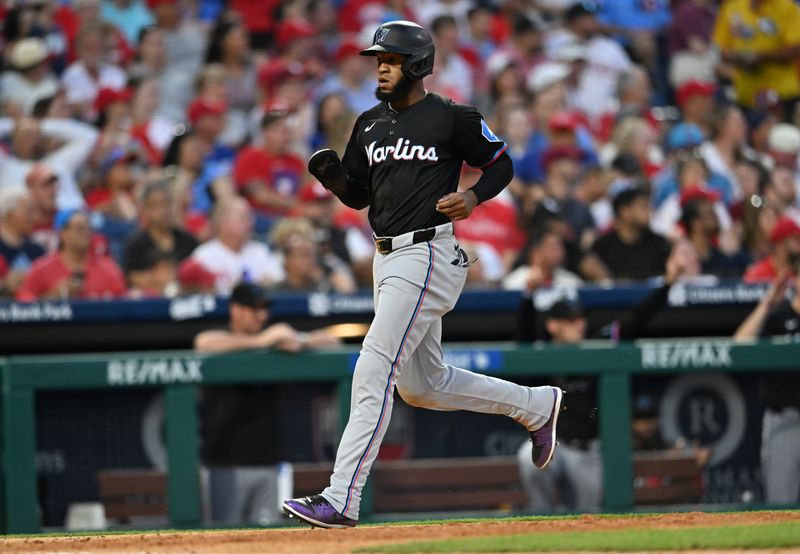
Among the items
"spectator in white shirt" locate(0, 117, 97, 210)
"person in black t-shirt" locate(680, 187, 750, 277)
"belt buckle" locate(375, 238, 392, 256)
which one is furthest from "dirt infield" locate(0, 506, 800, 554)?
"spectator in white shirt" locate(0, 117, 97, 210)

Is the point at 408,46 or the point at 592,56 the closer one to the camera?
the point at 408,46

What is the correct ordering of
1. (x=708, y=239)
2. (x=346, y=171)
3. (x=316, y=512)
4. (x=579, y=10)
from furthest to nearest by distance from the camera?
(x=579, y=10) → (x=708, y=239) → (x=346, y=171) → (x=316, y=512)

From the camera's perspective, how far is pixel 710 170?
448 inches

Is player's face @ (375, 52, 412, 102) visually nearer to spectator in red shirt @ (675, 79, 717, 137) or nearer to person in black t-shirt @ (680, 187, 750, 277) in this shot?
person in black t-shirt @ (680, 187, 750, 277)

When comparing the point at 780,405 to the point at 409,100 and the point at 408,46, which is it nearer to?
the point at 409,100

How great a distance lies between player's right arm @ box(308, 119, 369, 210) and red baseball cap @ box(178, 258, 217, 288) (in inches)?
127

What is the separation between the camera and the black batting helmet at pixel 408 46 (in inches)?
215

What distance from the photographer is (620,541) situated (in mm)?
5070

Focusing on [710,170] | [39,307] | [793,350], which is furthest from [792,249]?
[39,307]

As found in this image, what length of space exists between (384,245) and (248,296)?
101 inches

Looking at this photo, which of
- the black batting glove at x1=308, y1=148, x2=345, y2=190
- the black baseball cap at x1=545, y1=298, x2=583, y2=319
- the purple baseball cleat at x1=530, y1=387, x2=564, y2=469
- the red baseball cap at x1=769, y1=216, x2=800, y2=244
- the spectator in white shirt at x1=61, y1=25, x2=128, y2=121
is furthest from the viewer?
the spectator in white shirt at x1=61, y1=25, x2=128, y2=121

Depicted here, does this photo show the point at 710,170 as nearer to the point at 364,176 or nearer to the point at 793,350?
the point at 793,350

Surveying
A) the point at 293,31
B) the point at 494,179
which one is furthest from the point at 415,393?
the point at 293,31

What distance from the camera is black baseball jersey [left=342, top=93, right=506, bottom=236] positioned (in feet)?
18.0
